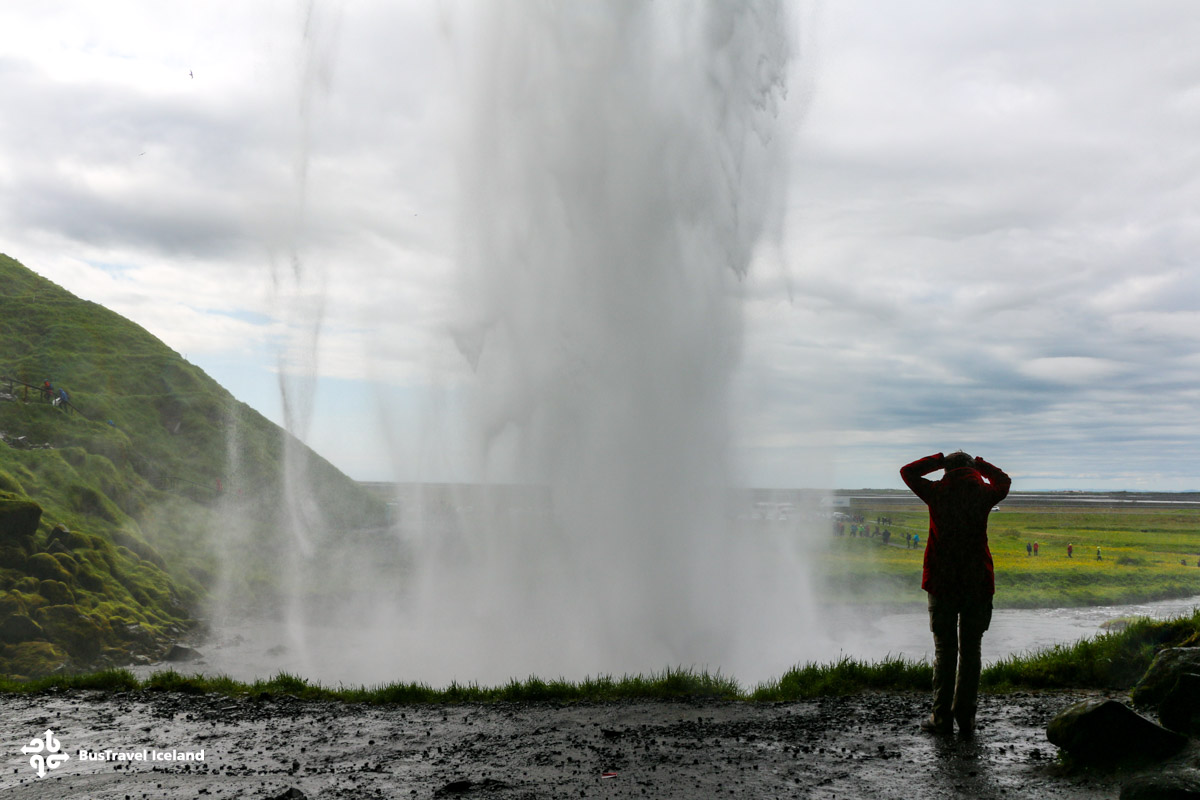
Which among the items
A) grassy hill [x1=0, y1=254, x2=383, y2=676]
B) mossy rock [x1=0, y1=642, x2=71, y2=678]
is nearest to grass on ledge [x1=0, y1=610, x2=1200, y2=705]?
mossy rock [x1=0, y1=642, x2=71, y2=678]

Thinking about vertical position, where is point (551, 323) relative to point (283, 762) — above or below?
above

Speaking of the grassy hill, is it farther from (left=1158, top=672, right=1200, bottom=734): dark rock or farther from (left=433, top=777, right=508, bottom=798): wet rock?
(left=1158, top=672, right=1200, bottom=734): dark rock

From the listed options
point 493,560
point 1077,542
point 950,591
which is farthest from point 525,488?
point 1077,542

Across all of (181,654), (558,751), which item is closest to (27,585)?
(181,654)

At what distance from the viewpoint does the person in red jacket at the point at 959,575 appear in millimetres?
7629

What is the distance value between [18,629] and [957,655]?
92.4ft

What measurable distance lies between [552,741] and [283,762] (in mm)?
3151

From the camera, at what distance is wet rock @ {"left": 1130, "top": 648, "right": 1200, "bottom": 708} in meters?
7.67

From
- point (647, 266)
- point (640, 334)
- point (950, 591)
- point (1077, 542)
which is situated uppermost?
point (647, 266)

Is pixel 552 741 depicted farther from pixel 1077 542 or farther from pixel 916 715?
pixel 1077 542

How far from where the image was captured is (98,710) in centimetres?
1062

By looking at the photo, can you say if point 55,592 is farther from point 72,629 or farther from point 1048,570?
point 1048,570

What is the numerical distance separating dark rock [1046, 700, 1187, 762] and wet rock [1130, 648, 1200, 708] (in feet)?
4.21

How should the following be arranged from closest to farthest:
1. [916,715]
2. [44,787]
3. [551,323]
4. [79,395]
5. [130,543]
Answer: [44,787] < [916,715] < [551,323] < [130,543] < [79,395]
